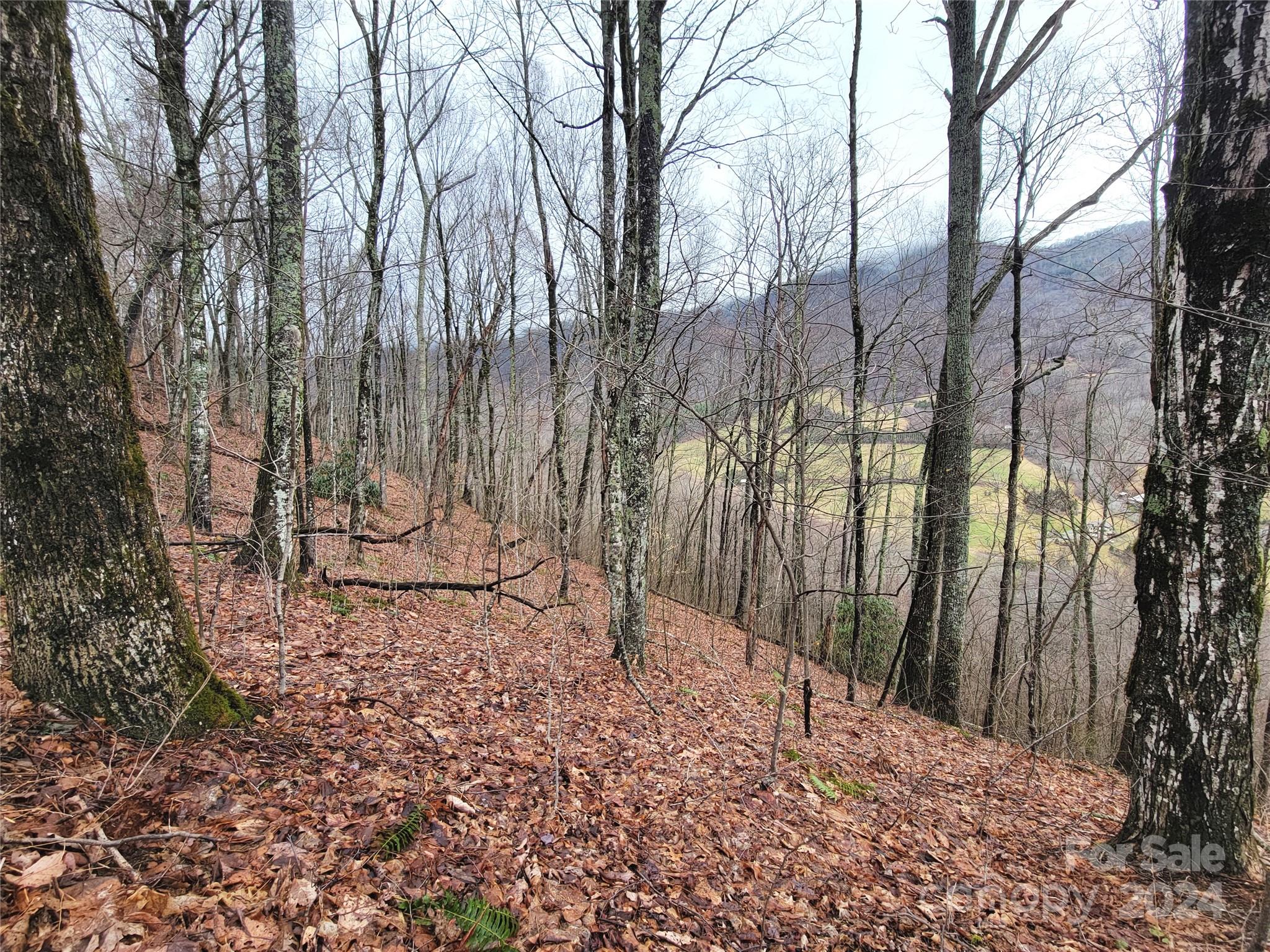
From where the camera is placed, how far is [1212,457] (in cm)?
288

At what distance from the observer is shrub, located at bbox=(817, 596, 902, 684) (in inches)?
455

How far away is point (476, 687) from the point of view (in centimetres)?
429

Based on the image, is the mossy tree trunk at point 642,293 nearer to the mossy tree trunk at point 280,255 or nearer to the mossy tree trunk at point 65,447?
the mossy tree trunk at point 280,255

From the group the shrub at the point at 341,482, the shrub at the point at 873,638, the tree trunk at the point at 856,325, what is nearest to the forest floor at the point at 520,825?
the tree trunk at the point at 856,325

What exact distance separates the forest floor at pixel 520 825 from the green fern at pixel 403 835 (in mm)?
33

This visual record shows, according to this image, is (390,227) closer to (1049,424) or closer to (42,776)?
(42,776)

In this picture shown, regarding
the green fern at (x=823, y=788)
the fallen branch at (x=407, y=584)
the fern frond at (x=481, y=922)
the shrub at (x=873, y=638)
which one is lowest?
the shrub at (x=873, y=638)

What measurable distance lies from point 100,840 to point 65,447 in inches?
54.8

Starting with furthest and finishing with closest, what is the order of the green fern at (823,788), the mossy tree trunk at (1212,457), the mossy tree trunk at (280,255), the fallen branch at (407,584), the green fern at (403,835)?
the fallen branch at (407,584), the mossy tree trunk at (280,255), the green fern at (823,788), the mossy tree trunk at (1212,457), the green fern at (403,835)

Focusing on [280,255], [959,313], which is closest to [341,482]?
[280,255]

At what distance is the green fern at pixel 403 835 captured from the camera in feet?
7.29

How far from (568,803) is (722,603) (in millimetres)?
12976

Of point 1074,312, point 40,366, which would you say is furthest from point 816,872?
point 1074,312

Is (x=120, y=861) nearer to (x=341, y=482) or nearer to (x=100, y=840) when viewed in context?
(x=100, y=840)
